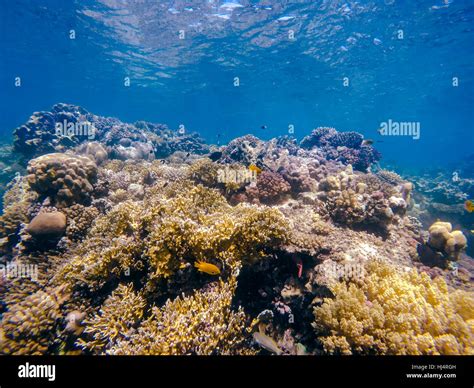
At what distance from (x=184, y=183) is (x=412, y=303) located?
6253 mm

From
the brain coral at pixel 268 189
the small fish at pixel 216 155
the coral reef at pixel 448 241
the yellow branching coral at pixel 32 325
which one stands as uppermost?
the small fish at pixel 216 155

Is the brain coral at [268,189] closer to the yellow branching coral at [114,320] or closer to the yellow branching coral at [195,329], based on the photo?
the yellow branching coral at [195,329]

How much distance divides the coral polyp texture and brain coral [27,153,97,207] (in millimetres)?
39

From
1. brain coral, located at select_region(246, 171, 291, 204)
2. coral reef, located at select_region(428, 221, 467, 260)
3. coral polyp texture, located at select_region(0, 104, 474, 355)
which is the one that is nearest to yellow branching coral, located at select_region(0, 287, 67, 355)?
coral polyp texture, located at select_region(0, 104, 474, 355)

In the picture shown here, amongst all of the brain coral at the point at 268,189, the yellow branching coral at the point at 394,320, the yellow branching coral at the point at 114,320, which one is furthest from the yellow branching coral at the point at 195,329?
the brain coral at the point at 268,189

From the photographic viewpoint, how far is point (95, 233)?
6055 mm

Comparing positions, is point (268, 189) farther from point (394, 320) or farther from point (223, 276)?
point (394, 320)

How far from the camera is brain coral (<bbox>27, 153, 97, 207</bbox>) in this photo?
708 centimetres

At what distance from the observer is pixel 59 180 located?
714 centimetres

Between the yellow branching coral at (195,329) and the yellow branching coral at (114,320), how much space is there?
0.72 feet

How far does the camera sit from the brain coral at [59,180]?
708 centimetres

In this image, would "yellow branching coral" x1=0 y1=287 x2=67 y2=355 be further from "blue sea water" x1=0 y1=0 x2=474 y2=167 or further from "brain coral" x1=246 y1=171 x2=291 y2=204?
"blue sea water" x1=0 y1=0 x2=474 y2=167
